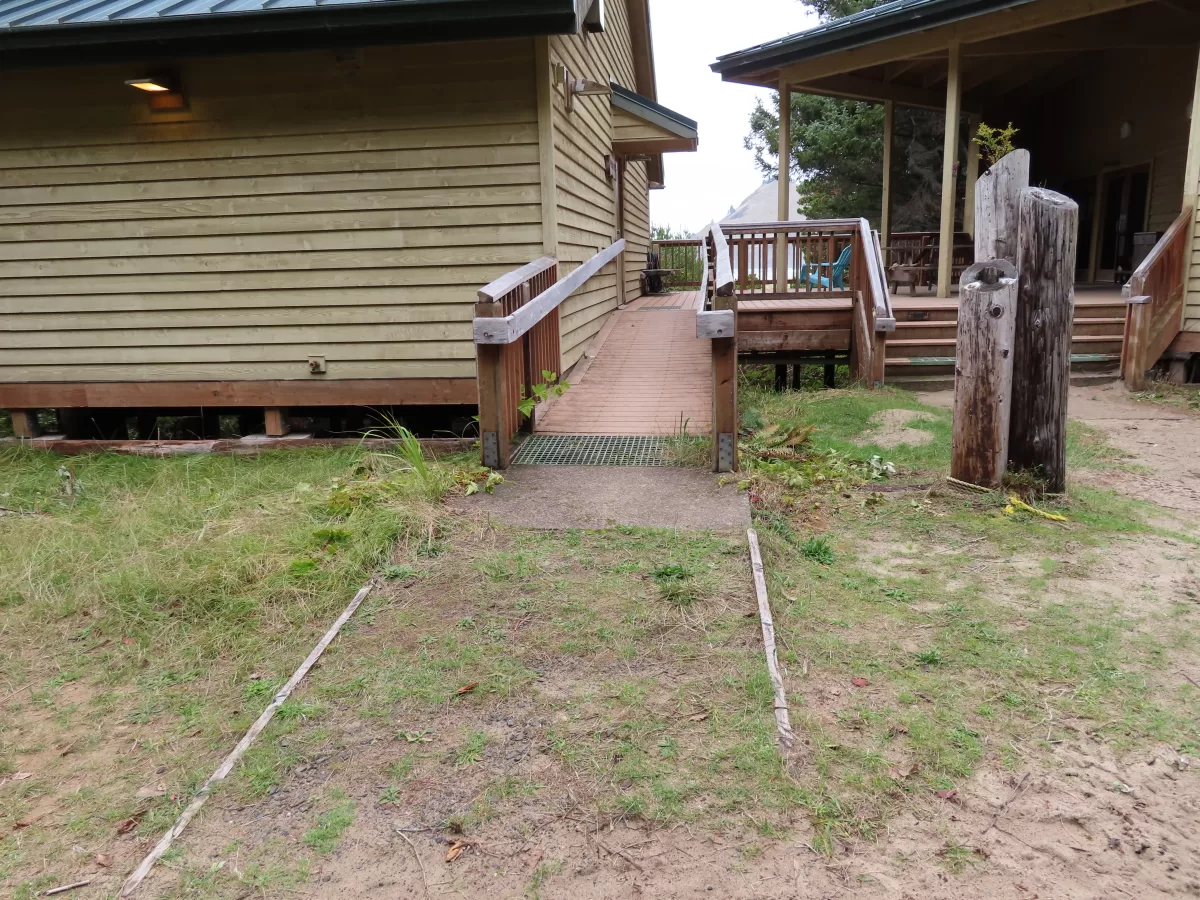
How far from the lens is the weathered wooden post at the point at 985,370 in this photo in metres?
4.68

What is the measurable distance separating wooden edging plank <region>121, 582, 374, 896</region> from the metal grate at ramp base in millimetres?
2298

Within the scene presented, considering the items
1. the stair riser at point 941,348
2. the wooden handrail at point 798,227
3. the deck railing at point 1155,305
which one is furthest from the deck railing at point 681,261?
the deck railing at point 1155,305

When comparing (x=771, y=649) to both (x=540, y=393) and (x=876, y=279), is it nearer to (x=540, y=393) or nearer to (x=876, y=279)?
(x=540, y=393)

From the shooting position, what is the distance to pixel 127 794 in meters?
2.70

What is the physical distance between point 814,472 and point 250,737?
390cm

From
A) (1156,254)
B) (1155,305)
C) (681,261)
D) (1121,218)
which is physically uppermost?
(1121,218)

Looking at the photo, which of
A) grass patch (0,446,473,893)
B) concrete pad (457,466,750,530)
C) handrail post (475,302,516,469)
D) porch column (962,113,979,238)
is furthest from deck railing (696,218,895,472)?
porch column (962,113,979,238)

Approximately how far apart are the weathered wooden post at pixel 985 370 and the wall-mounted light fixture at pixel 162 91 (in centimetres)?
626

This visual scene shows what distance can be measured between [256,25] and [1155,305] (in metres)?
8.28

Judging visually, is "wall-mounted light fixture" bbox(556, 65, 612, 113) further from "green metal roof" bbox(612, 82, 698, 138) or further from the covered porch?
the covered porch

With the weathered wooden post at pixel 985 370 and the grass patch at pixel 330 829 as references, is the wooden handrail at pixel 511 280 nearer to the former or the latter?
the weathered wooden post at pixel 985 370

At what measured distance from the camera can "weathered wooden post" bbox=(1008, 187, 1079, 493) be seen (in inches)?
182

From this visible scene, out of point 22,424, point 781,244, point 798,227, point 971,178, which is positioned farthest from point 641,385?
point 971,178

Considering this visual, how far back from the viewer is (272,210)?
7.18 metres
